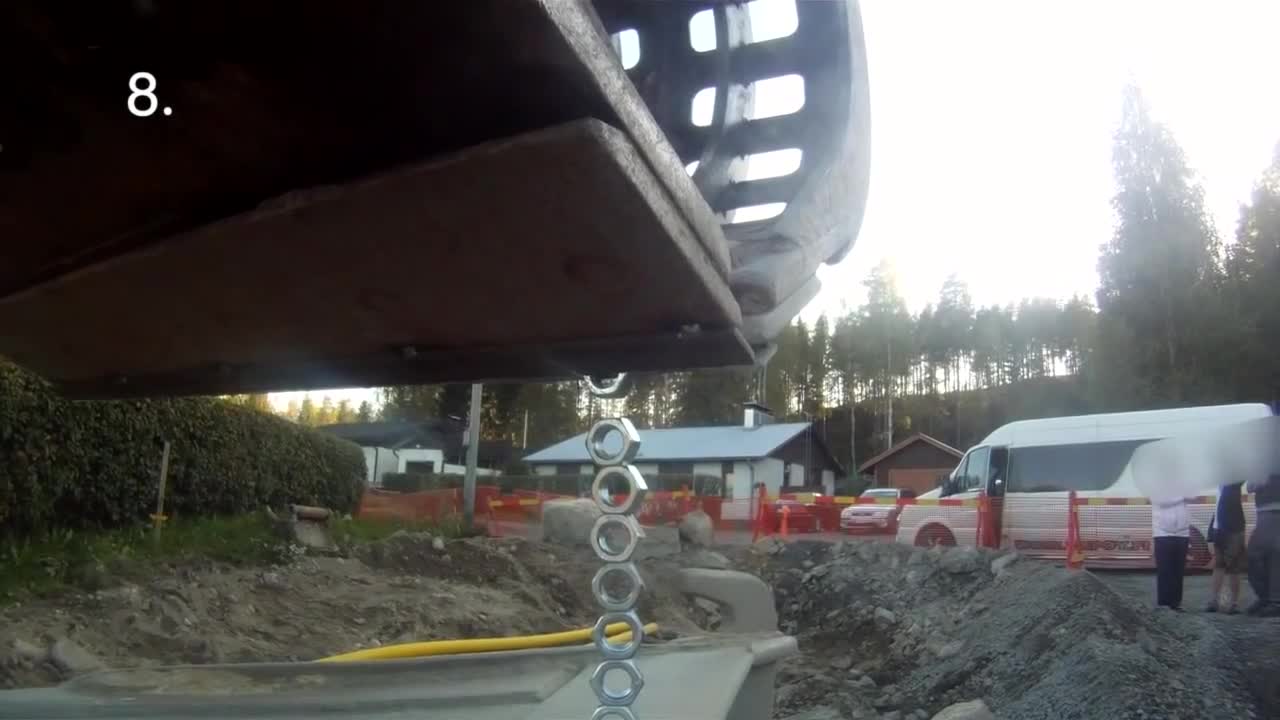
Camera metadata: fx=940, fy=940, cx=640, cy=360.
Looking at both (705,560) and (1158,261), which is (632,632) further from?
(1158,261)

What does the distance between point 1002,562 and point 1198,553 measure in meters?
2.41

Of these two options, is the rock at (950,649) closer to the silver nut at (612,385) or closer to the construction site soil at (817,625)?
the construction site soil at (817,625)

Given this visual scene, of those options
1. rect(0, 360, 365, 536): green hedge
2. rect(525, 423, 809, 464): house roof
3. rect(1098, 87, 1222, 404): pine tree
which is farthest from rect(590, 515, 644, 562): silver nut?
rect(1098, 87, 1222, 404): pine tree

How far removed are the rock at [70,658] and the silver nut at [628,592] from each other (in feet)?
15.3

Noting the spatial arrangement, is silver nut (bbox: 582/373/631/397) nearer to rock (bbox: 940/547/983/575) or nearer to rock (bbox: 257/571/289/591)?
rock (bbox: 257/571/289/591)

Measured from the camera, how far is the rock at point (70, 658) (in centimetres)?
496

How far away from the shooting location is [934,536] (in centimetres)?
1509

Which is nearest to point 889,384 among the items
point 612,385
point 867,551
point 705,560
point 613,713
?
point 867,551

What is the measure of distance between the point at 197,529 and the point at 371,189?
9201mm

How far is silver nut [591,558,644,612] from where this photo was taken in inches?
52.2

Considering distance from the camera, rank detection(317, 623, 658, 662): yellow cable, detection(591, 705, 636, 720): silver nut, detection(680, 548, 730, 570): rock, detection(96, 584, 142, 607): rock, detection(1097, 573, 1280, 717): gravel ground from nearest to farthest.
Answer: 1. detection(591, 705, 636, 720): silver nut
2. detection(317, 623, 658, 662): yellow cable
3. detection(1097, 573, 1280, 717): gravel ground
4. detection(96, 584, 142, 607): rock
5. detection(680, 548, 730, 570): rock

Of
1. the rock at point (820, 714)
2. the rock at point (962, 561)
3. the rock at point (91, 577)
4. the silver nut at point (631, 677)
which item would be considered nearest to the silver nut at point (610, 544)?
the silver nut at point (631, 677)

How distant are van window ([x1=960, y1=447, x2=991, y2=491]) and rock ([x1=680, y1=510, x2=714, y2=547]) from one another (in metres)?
4.62

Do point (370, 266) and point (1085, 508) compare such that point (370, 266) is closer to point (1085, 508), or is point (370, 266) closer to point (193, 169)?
point (193, 169)
